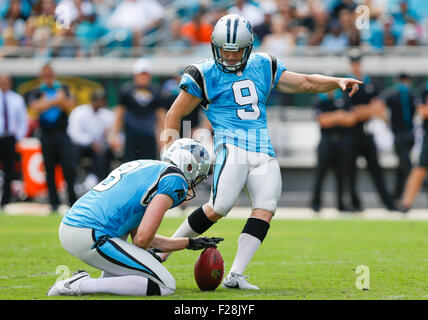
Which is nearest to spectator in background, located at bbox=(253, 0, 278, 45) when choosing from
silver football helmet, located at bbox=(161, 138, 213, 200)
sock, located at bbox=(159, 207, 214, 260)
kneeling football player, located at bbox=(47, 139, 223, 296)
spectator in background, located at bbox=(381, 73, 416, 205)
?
spectator in background, located at bbox=(381, 73, 416, 205)

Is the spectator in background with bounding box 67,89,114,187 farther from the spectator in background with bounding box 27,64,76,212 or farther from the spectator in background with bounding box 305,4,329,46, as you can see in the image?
the spectator in background with bounding box 305,4,329,46

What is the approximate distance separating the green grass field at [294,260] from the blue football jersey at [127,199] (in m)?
0.47

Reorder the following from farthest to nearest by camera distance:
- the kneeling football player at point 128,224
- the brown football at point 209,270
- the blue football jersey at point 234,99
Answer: the blue football jersey at point 234,99
the brown football at point 209,270
the kneeling football player at point 128,224

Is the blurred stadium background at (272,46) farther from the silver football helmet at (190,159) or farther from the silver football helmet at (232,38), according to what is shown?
the silver football helmet at (190,159)

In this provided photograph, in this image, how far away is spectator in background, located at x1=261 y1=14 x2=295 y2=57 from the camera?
15.2m

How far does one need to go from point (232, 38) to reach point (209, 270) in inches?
63.6

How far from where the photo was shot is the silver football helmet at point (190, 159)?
208 inches

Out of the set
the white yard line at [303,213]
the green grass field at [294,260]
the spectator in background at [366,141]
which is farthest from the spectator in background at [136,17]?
the green grass field at [294,260]

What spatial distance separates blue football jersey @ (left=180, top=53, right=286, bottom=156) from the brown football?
34.3 inches

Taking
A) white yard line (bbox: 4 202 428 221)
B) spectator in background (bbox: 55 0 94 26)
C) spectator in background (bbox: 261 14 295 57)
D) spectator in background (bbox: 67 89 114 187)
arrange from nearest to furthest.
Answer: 1. white yard line (bbox: 4 202 428 221)
2. spectator in background (bbox: 67 89 114 187)
3. spectator in background (bbox: 261 14 295 57)
4. spectator in background (bbox: 55 0 94 26)

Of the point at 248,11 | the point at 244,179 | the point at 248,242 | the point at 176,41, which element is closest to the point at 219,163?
the point at 244,179

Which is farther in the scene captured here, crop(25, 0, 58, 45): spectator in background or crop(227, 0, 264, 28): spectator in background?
crop(227, 0, 264, 28): spectator in background
